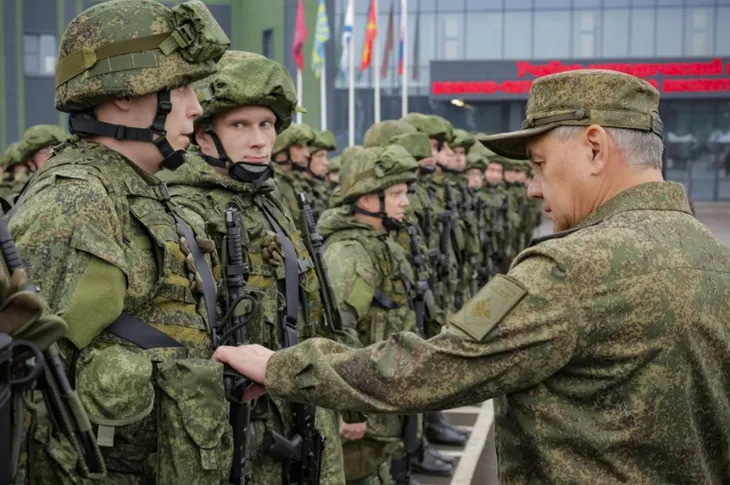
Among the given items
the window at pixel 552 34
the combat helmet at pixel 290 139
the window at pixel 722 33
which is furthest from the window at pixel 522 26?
the combat helmet at pixel 290 139

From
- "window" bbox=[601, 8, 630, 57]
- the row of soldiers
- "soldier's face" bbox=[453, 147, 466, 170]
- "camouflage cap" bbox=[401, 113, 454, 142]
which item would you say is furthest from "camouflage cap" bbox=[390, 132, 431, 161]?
"window" bbox=[601, 8, 630, 57]

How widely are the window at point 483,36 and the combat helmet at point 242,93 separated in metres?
36.1

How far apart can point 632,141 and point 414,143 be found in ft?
21.8

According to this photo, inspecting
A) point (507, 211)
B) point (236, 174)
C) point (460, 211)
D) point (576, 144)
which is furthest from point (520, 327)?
point (507, 211)

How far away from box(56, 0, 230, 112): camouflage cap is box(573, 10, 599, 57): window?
37397mm

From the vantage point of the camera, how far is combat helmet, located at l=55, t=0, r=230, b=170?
3.26m

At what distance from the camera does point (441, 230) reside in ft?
35.9

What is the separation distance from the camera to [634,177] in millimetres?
2773

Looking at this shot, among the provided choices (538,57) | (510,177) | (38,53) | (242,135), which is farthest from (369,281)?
(538,57)

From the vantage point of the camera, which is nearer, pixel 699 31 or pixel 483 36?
pixel 699 31

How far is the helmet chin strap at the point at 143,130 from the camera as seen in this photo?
331cm

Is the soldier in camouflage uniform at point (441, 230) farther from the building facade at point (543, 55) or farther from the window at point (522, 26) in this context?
the window at point (522, 26)

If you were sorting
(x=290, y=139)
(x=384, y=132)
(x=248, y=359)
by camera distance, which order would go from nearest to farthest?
(x=248, y=359), (x=384, y=132), (x=290, y=139)

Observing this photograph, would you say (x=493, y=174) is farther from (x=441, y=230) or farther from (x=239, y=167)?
(x=239, y=167)
